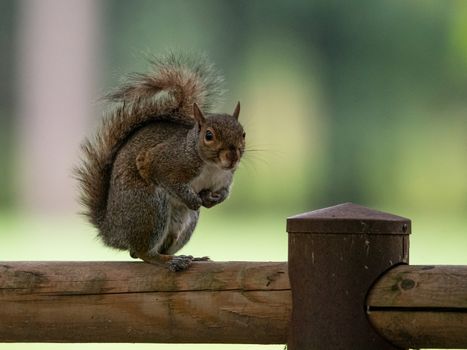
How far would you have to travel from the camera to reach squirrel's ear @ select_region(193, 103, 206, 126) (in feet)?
6.39

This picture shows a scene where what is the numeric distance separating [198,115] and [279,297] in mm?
515

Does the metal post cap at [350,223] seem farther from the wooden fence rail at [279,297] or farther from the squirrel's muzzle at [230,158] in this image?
the squirrel's muzzle at [230,158]

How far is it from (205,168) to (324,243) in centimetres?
54

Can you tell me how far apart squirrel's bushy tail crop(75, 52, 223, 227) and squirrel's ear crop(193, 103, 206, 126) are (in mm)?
121

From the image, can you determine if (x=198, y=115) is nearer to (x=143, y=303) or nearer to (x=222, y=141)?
(x=222, y=141)

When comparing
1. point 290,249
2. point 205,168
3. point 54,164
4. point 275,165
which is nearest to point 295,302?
point 290,249

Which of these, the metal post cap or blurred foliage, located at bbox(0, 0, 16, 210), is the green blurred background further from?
the metal post cap

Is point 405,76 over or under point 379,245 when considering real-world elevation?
over

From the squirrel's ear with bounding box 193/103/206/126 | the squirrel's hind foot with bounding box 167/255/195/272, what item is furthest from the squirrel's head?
the squirrel's hind foot with bounding box 167/255/195/272

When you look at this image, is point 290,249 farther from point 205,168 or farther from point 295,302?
point 205,168

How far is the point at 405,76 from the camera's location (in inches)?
387

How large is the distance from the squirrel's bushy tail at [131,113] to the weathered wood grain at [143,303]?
433mm

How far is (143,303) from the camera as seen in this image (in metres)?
1.59

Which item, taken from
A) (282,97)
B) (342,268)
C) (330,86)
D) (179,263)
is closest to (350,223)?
(342,268)
